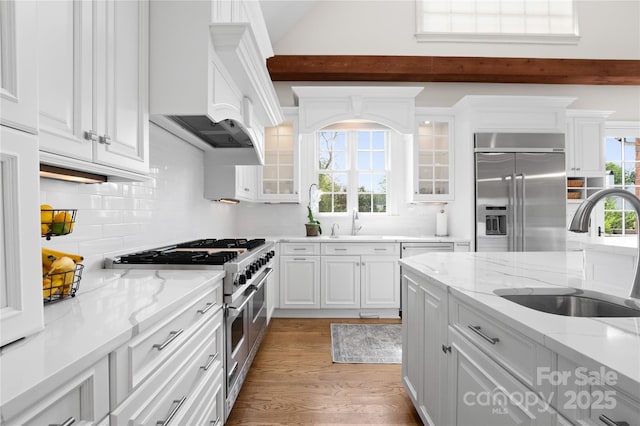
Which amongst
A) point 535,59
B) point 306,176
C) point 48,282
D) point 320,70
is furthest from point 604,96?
point 48,282

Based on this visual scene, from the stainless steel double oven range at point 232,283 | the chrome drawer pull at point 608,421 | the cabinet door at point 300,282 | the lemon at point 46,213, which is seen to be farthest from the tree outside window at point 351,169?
the chrome drawer pull at point 608,421

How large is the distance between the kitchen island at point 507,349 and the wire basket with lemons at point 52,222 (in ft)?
5.09

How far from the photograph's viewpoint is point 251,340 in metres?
2.51

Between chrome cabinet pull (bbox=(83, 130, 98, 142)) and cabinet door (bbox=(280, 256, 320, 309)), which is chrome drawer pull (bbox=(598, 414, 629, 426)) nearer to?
chrome cabinet pull (bbox=(83, 130, 98, 142))

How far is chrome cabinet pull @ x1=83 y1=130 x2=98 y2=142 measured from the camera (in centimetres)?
126

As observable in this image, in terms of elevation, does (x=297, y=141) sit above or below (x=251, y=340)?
above

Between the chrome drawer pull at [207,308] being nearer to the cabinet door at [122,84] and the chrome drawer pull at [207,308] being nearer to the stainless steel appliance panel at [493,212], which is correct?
the cabinet door at [122,84]

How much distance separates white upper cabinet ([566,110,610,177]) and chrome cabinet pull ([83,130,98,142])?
508cm

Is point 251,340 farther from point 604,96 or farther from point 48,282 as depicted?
point 604,96

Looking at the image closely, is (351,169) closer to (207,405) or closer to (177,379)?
(207,405)

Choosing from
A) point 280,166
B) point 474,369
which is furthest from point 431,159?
point 474,369

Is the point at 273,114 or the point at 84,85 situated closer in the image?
the point at 84,85

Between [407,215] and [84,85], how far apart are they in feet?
13.5

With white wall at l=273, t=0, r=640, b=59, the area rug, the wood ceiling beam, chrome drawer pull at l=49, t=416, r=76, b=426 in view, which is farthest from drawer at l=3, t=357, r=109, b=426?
white wall at l=273, t=0, r=640, b=59
